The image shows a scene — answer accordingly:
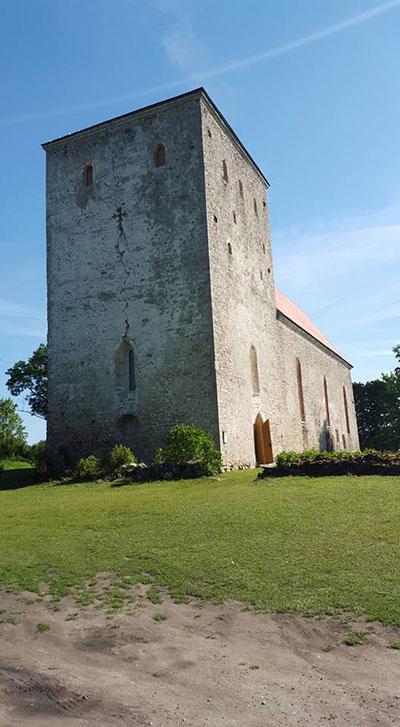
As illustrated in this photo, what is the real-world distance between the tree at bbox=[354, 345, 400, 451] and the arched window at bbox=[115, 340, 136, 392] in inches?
1174

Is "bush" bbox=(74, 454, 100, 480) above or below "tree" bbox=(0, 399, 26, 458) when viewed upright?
below

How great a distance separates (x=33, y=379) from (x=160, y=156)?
2375cm

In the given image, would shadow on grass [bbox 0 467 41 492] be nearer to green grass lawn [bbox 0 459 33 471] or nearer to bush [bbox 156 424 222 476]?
bush [bbox 156 424 222 476]

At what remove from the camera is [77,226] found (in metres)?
24.0

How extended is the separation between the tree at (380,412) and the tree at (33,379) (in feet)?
88.0

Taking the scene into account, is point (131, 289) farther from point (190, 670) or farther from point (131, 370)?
point (190, 670)

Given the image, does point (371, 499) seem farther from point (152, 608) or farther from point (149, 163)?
point (149, 163)

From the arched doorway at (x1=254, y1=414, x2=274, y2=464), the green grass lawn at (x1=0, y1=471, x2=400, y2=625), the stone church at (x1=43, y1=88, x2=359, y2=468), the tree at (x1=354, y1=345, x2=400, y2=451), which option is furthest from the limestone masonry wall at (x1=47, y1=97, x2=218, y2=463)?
the tree at (x1=354, y1=345, x2=400, y2=451)

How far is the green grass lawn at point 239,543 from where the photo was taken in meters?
7.27

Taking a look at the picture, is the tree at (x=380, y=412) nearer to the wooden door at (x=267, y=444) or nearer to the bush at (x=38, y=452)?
the wooden door at (x=267, y=444)

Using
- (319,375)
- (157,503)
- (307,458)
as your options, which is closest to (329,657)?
(157,503)

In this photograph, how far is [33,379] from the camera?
42219mm

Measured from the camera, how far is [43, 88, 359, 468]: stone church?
2112cm

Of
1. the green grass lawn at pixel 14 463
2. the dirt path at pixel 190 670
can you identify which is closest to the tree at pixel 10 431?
the green grass lawn at pixel 14 463
